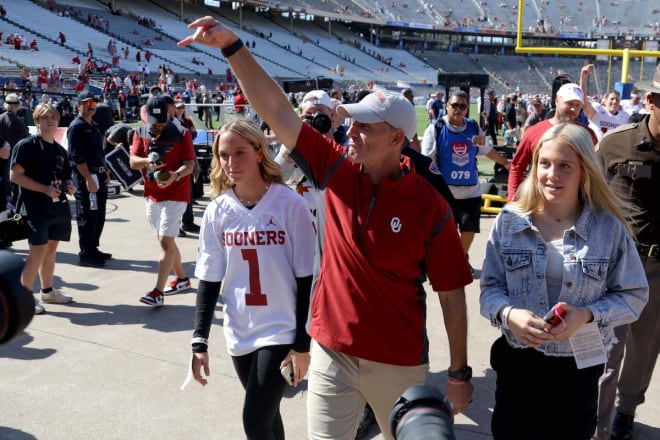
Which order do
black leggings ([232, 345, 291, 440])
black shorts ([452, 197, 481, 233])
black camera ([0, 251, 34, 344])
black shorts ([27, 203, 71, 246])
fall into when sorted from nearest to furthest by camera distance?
black camera ([0, 251, 34, 344]), black leggings ([232, 345, 291, 440]), black shorts ([27, 203, 71, 246]), black shorts ([452, 197, 481, 233])

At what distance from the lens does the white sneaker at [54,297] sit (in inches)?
229

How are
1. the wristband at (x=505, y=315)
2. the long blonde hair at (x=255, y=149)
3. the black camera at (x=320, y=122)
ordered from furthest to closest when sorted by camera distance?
the black camera at (x=320, y=122) → the long blonde hair at (x=255, y=149) → the wristband at (x=505, y=315)

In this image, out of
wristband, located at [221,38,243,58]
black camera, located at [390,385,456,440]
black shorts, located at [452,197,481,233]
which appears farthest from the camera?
black shorts, located at [452,197,481,233]

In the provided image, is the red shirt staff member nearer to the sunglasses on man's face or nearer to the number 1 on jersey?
the sunglasses on man's face

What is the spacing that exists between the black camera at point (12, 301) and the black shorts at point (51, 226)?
4754 millimetres

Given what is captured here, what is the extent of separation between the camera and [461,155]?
5953 millimetres

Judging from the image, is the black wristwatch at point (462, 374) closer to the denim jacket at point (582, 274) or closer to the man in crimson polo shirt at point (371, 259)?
the man in crimson polo shirt at point (371, 259)

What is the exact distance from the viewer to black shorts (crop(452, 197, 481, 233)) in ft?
19.7

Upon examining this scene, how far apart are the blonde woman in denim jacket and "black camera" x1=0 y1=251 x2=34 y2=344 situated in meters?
1.63

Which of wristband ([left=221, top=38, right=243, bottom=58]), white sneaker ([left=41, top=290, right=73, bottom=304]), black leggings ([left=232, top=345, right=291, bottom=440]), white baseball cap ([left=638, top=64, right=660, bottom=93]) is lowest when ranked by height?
white sneaker ([left=41, top=290, right=73, bottom=304])

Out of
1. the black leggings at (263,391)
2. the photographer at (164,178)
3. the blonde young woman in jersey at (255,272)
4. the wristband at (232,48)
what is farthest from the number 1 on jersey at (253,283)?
the photographer at (164,178)

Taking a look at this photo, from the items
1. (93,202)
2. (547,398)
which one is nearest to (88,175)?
(93,202)

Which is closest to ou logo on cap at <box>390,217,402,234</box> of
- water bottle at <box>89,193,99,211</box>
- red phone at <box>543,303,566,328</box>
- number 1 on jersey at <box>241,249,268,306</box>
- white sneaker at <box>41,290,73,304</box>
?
red phone at <box>543,303,566,328</box>

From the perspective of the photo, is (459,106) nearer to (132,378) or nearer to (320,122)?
(320,122)
